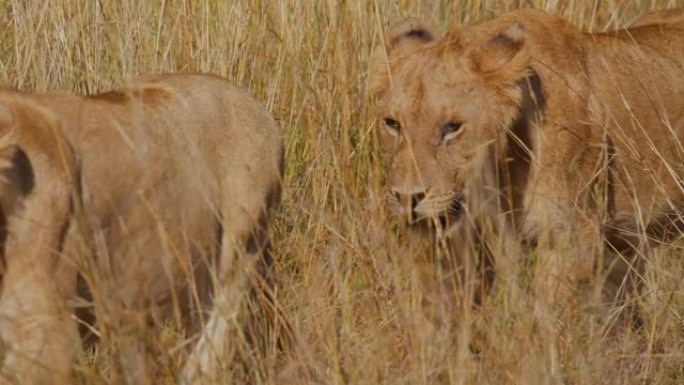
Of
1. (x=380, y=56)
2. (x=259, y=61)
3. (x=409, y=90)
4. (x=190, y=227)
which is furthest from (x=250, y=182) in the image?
(x=259, y=61)

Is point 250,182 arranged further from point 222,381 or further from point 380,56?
point 380,56

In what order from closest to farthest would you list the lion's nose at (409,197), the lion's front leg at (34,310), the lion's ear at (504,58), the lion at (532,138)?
the lion's front leg at (34,310) → the lion's nose at (409,197) → the lion at (532,138) → the lion's ear at (504,58)

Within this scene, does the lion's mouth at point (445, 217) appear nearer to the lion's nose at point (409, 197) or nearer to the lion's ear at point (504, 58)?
the lion's nose at point (409, 197)

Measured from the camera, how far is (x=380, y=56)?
17.9 ft

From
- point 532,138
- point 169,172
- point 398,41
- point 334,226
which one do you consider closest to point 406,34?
point 398,41

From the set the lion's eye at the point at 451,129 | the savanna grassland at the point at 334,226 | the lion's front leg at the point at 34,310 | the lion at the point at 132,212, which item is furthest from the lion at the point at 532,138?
the lion's front leg at the point at 34,310

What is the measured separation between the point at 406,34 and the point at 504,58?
0.43 m

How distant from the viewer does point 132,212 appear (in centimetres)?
411

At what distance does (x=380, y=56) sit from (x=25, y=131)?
190 cm

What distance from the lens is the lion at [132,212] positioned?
370cm

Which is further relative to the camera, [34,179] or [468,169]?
[468,169]

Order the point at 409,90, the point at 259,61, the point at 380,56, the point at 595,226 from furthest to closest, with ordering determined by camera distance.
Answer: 1. the point at 259,61
2. the point at 380,56
3. the point at 409,90
4. the point at 595,226

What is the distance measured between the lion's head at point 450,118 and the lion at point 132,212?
449 millimetres

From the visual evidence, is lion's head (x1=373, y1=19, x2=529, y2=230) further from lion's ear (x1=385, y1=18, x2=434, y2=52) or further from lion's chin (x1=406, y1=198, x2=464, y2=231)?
lion's ear (x1=385, y1=18, x2=434, y2=52)
